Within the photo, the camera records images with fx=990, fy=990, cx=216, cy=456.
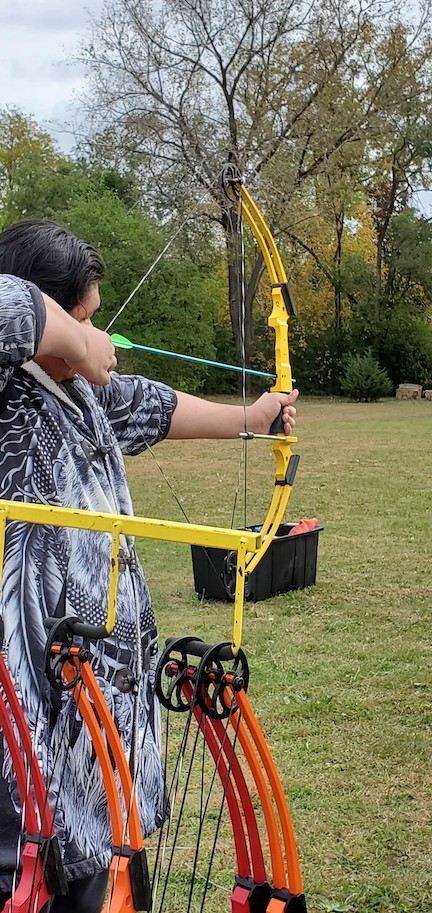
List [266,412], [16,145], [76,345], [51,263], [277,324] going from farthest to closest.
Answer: [16,145] < [277,324] < [266,412] < [51,263] < [76,345]

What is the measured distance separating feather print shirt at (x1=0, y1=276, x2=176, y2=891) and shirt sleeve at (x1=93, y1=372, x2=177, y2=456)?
0.60 feet

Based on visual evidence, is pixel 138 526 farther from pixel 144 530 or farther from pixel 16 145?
pixel 16 145

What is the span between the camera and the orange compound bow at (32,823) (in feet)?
4.53

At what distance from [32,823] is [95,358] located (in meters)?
0.69

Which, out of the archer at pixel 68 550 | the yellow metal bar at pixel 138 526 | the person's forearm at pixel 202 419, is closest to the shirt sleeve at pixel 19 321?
the archer at pixel 68 550

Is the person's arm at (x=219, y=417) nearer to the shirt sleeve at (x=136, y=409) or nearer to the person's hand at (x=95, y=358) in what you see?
the shirt sleeve at (x=136, y=409)

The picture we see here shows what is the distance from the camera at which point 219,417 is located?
79.2 inches

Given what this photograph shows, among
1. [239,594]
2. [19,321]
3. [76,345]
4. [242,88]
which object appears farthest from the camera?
[242,88]

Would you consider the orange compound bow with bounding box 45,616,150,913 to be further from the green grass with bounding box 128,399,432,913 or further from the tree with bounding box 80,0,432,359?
the tree with bounding box 80,0,432,359

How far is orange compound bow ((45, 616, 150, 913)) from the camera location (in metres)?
1.28

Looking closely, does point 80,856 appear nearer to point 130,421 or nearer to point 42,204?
point 130,421

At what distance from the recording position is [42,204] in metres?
25.2

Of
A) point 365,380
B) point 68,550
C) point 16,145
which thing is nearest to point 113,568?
point 68,550

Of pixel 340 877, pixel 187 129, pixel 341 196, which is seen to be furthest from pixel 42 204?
pixel 340 877
